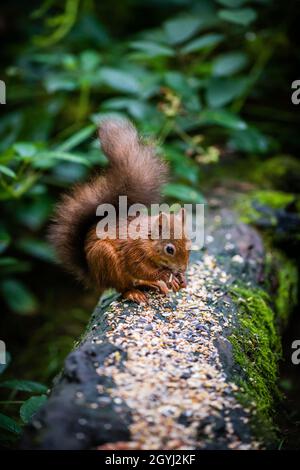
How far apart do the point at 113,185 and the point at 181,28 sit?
76.4 inches

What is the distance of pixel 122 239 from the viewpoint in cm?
228

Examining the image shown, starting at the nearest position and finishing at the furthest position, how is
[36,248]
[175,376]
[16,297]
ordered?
[175,376]
[16,297]
[36,248]

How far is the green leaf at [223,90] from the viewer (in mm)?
3707

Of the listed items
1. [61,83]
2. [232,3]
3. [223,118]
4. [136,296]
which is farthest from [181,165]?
[136,296]

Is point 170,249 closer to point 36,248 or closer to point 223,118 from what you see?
point 223,118

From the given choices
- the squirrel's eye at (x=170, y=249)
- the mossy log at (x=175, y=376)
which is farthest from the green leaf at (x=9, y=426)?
the squirrel's eye at (x=170, y=249)

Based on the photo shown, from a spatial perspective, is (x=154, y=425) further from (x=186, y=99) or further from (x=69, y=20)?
(x=69, y=20)

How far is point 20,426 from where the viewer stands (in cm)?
206

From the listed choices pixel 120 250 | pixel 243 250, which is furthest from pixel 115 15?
pixel 120 250

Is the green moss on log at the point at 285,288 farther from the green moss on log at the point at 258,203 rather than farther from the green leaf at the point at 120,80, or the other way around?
the green leaf at the point at 120,80

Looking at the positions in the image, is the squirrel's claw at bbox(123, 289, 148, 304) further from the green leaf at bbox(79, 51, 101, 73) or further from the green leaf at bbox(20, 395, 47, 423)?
the green leaf at bbox(79, 51, 101, 73)

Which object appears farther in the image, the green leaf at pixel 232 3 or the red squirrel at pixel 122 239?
the green leaf at pixel 232 3

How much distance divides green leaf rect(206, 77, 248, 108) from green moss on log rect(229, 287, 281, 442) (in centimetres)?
159

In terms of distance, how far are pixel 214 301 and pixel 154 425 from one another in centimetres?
90
